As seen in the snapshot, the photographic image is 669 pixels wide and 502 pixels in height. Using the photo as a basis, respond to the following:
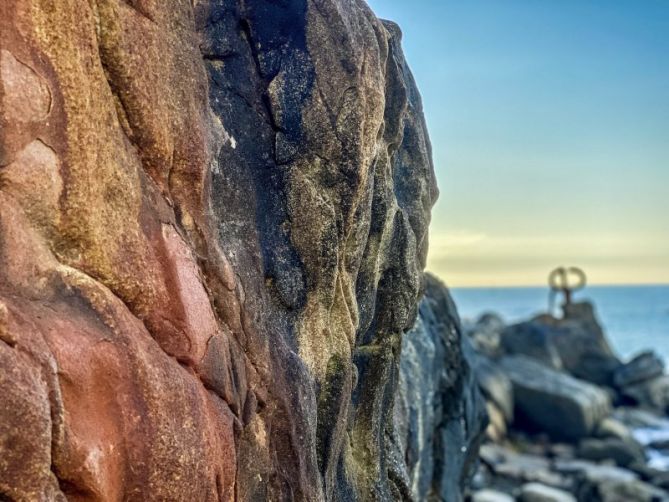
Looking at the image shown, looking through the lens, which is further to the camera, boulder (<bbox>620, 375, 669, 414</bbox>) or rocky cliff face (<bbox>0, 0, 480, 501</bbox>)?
→ boulder (<bbox>620, 375, 669, 414</bbox>)

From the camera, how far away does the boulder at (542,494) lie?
16938mm

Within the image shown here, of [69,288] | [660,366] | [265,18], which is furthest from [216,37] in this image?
[660,366]

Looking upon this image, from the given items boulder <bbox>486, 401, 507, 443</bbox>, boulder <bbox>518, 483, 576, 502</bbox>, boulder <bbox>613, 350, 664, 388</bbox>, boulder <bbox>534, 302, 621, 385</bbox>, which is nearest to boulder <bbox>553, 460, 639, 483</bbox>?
boulder <bbox>518, 483, 576, 502</bbox>

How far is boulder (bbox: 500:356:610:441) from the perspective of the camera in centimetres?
2227

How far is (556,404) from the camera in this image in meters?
22.5

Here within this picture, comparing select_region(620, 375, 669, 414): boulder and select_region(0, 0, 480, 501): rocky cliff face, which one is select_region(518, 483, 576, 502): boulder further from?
select_region(620, 375, 669, 414): boulder

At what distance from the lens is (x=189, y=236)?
5109 mm

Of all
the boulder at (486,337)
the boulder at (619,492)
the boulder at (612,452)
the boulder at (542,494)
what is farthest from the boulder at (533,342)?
the boulder at (542,494)

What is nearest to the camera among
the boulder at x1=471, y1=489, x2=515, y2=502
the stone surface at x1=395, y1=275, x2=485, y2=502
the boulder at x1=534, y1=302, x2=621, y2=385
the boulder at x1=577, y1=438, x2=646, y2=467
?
the stone surface at x1=395, y1=275, x2=485, y2=502

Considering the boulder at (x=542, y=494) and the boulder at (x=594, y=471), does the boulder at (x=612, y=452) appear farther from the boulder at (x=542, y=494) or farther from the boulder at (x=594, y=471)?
the boulder at (x=542, y=494)

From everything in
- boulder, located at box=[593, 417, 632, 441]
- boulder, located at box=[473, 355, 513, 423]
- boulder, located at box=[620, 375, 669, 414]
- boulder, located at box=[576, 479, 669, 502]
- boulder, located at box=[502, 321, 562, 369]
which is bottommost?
boulder, located at box=[576, 479, 669, 502]

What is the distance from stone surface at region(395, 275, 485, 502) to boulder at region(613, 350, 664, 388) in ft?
56.2

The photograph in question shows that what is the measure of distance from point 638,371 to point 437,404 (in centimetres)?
2004

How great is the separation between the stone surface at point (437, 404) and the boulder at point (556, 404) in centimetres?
949
